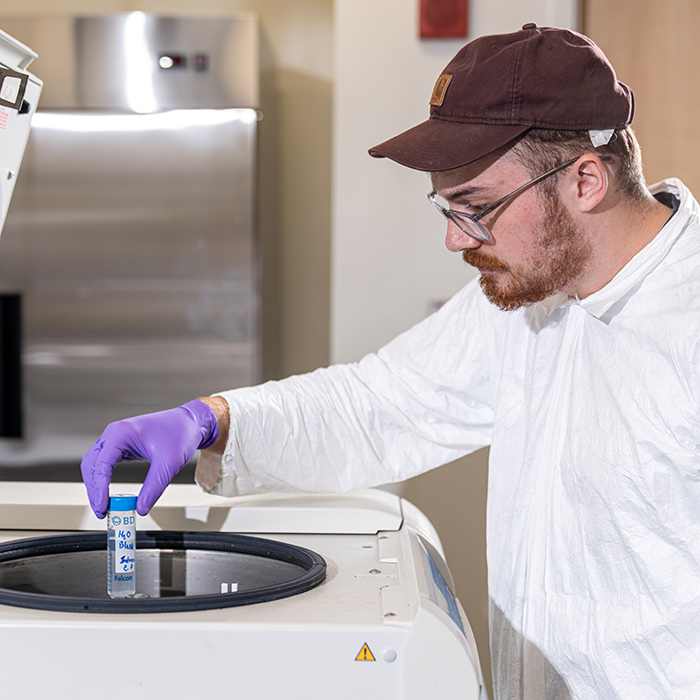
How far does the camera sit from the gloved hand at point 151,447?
3.37 feet

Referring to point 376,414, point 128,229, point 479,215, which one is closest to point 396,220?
point 128,229

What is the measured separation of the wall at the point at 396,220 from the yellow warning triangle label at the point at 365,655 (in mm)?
1329

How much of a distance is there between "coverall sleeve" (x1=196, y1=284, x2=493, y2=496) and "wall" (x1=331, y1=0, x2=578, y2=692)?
726 millimetres

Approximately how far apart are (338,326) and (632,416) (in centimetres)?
116

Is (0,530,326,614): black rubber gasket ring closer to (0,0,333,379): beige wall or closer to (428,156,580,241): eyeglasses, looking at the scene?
(428,156,580,241): eyeglasses

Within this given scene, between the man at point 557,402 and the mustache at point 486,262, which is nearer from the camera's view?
the man at point 557,402

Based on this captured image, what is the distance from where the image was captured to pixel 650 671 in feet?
3.06

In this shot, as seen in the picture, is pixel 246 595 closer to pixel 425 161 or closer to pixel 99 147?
pixel 425 161

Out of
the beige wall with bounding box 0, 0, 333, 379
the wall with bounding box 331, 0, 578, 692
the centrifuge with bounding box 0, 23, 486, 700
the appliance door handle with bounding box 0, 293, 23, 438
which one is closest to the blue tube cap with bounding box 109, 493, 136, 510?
the centrifuge with bounding box 0, 23, 486, 700

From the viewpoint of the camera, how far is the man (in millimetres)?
937

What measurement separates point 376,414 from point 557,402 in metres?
0.30

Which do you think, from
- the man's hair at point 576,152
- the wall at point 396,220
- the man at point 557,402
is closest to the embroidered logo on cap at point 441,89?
the man at point 557,402

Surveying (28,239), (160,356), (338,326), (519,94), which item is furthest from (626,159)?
(28,239)

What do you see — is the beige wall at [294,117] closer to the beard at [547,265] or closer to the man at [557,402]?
the man at [557,402]
